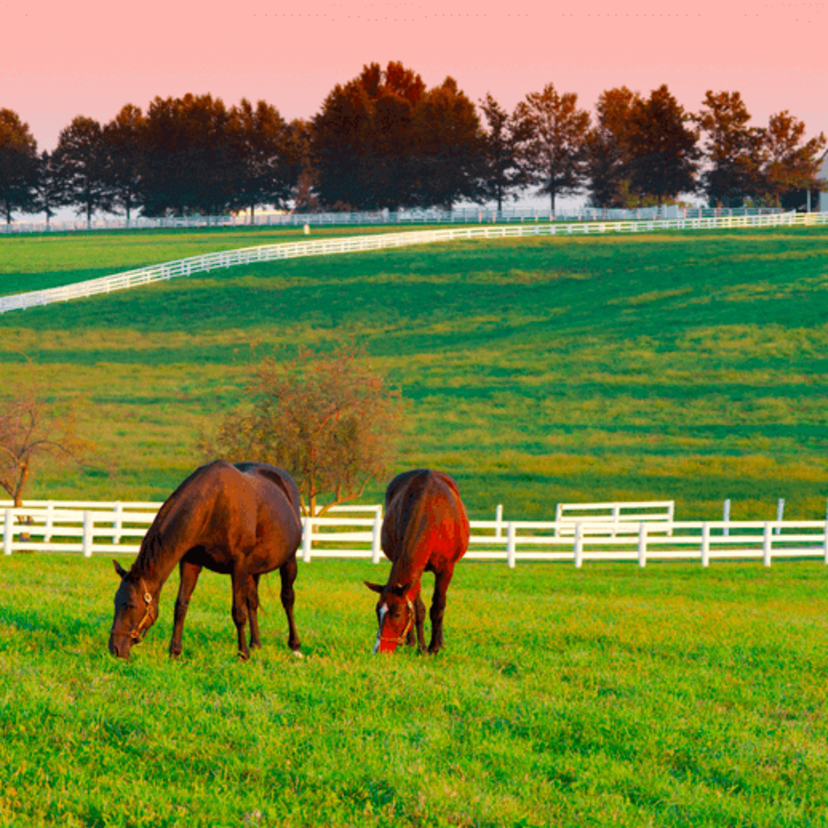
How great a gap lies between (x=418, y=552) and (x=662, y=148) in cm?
11246

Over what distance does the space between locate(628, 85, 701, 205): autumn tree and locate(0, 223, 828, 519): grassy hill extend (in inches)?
1223

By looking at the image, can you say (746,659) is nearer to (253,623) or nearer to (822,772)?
(822,772)

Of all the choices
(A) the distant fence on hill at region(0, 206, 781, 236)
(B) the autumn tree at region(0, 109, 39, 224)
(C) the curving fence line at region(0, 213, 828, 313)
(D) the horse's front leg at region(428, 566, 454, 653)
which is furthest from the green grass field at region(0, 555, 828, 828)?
(B) the autumn tree at region(0, 109, 39, 224)

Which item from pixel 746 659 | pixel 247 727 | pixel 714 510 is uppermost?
pixel 247 727

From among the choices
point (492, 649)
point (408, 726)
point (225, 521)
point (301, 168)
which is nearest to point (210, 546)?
point (225, 521)

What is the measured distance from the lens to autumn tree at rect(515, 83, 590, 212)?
401 ft

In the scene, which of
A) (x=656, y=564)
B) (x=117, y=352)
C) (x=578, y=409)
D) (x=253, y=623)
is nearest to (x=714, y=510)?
(x=656, y=564)

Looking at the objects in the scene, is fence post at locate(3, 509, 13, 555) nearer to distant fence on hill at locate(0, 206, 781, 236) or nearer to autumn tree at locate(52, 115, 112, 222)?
distant fence on hill at locate(0, 206, 781, 236)

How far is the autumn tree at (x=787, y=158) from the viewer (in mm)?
109438

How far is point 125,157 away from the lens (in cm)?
13375

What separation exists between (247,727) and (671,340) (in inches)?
1976

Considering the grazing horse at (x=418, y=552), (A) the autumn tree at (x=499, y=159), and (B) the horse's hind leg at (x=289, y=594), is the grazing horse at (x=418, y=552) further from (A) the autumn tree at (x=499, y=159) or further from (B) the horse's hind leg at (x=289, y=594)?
(A) the autumn tree at (x=499, y=159)

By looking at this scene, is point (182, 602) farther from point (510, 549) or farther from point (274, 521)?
point (510, 549)

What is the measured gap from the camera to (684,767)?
7.39 metres
